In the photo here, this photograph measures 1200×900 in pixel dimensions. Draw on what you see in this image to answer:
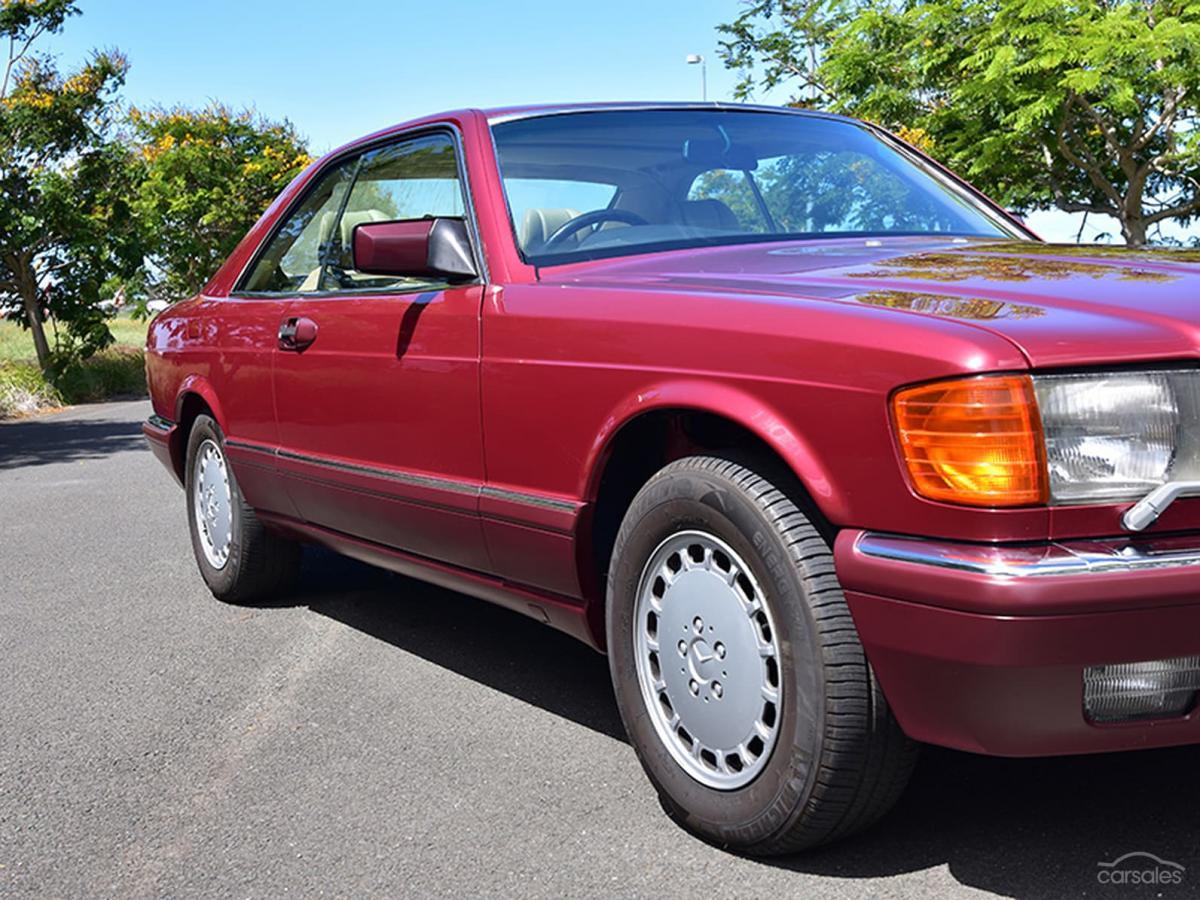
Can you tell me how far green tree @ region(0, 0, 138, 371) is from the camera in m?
18.6

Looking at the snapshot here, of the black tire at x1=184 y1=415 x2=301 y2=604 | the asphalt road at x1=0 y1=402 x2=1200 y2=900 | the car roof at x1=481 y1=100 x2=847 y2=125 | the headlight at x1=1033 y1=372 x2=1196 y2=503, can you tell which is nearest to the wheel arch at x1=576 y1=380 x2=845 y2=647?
the headlight at x1=1033 y1=372 x2=1196 y2=503

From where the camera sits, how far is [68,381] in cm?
1944

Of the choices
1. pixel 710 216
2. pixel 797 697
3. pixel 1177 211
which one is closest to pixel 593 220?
pixel 710 216

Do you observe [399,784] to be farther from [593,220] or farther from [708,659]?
[593,220]

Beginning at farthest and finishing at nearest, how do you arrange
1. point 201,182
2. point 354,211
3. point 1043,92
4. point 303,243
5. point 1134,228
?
1. point 201,182
2. point 1134,228
3. point 1043,92
4. point 303,243
5. point 354,211

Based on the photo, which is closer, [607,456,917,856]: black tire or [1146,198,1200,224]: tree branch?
[607,456,917,856]: black tire

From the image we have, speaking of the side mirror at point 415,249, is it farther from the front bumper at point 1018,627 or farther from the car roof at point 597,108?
the front bumper at point 1018,627

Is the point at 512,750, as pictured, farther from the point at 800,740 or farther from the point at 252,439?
the point at 252,439

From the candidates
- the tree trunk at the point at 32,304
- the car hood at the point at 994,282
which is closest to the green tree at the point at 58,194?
the tree trunk at the point at 32,304

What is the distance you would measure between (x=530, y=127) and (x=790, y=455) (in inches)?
69.0

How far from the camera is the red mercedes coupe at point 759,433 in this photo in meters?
2.47

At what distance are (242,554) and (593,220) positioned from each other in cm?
221

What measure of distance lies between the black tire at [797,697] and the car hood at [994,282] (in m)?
0.44

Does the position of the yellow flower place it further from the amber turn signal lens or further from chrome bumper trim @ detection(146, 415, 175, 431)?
the amber turn signal lens
